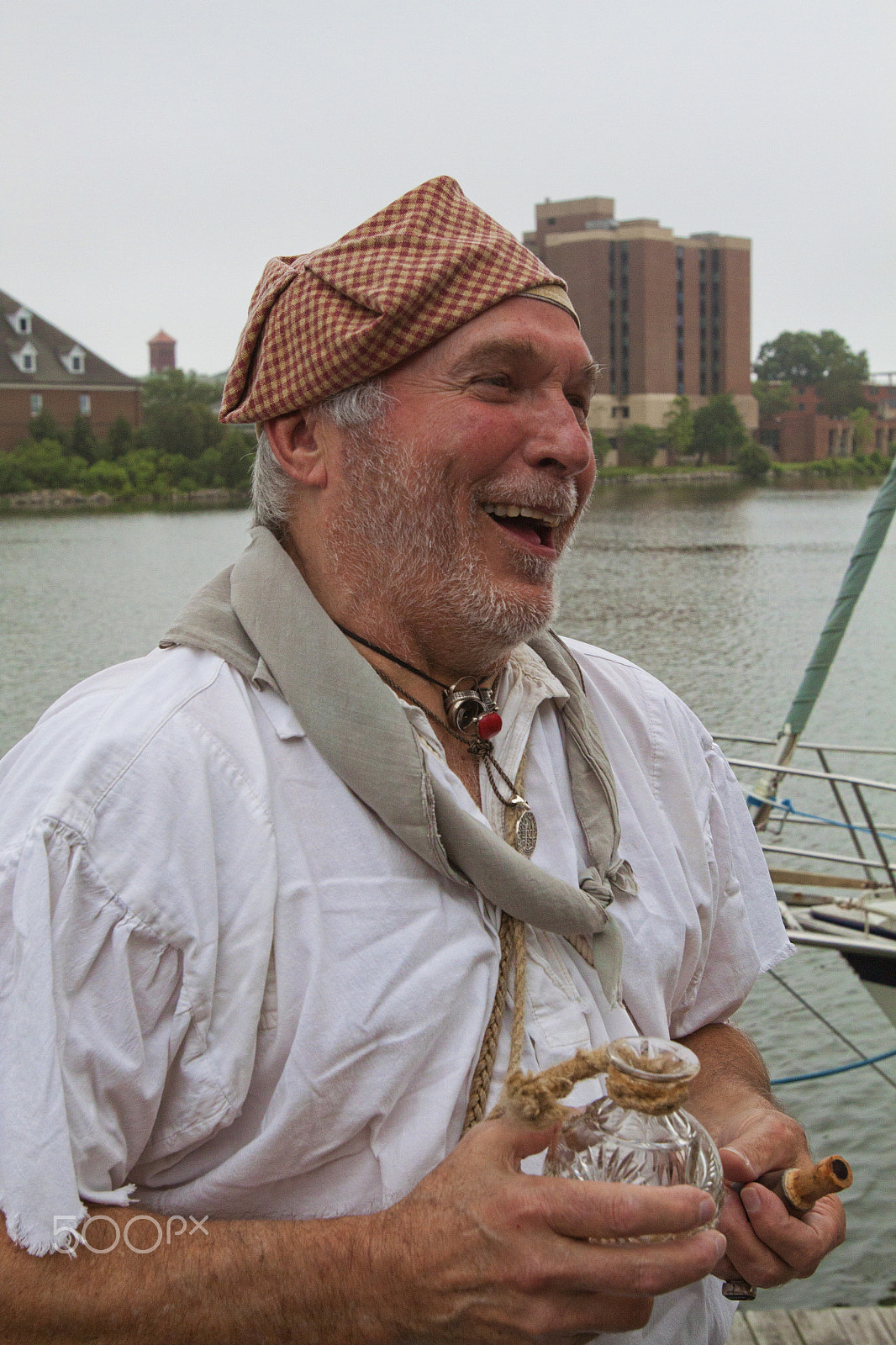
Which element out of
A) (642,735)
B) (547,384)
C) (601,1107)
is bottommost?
(601,1107)

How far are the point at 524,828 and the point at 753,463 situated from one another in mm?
97901

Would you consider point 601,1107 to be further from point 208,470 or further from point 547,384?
point 208,470

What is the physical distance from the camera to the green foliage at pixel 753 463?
94.9 m

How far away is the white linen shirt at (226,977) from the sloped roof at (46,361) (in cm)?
8243

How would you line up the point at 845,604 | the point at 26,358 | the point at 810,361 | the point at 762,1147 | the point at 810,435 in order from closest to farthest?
the point at 762,1147
the point at 845,604
the point at 26,358
the point at 810,435
the point at 810,361

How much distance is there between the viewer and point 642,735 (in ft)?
6.52

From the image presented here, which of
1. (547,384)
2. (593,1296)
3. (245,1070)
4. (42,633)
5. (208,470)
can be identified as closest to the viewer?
(593,1296)

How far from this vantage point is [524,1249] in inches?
51.8

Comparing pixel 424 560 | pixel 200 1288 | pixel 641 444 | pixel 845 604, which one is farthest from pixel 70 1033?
pixel 641 444

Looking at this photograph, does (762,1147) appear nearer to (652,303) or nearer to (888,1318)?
(888,1318)

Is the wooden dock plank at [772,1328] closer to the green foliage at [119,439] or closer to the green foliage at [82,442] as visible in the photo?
the green foliage at [82,442]

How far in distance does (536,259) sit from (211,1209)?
1.44 meters

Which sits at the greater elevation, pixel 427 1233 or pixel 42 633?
pixel 427 1233

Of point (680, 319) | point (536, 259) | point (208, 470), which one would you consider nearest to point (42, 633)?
point (536, 259)
